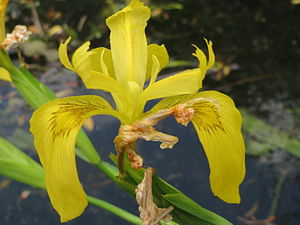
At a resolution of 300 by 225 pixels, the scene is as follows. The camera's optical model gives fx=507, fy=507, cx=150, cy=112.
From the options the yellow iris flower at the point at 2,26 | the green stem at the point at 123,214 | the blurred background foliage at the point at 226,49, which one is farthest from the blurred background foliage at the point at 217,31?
the yellow iris flower at the point at 2,26

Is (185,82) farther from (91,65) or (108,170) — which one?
(108,170)

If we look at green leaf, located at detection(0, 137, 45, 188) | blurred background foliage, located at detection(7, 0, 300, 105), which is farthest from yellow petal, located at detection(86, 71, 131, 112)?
blurred background foliage, located at detection(7, 0, 300, 105)

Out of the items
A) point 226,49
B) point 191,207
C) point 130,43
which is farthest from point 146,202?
point 226,49

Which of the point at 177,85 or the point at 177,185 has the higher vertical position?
the point at 177,85

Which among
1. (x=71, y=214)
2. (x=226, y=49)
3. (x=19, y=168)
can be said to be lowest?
(x=226, y=49)

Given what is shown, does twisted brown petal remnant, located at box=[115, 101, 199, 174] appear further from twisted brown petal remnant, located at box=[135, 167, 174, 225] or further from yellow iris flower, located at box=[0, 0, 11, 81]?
yellow iris flower, located at box=[0, 0, 11, 81]

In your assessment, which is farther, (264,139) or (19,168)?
(264,139)

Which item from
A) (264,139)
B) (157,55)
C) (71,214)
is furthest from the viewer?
(264,139)

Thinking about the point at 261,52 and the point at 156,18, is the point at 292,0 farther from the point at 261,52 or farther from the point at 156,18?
the point at 156,18
